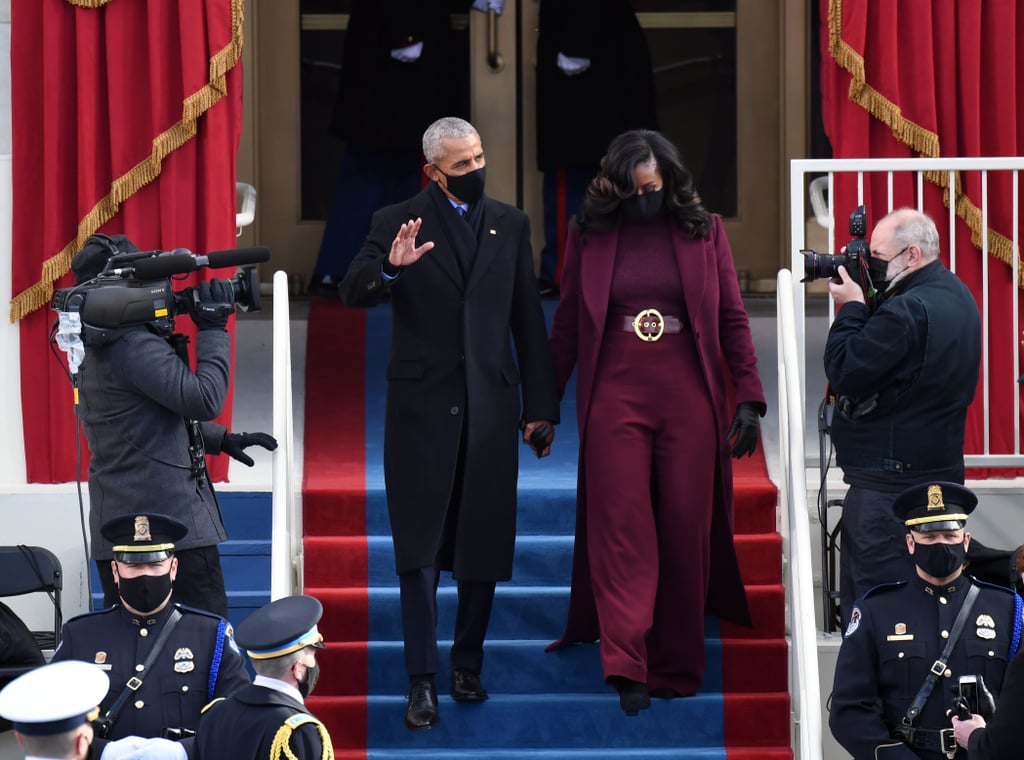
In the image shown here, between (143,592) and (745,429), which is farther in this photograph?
(745,429)

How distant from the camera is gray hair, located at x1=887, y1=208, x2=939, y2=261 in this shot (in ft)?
16.3

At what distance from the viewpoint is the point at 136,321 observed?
4570 mm

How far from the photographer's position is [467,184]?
194 inches

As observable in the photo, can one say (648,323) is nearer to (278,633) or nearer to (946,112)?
A: (946,112)

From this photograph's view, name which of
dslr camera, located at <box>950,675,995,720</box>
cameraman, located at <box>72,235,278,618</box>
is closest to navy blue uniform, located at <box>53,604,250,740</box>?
cameraman, located at <box>72,235,278,618</box>

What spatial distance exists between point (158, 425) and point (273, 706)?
4.24 ft

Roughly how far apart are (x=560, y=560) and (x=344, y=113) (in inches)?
115

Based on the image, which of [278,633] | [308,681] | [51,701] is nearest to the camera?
[51,701]

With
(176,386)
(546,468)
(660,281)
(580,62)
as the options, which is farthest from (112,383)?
(580,62)

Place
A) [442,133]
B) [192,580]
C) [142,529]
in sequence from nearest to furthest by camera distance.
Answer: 1. [142,529]
2. [192,580]
3. [442,133]

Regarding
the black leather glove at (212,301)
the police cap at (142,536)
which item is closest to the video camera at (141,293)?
the black leather glove at (212,301)

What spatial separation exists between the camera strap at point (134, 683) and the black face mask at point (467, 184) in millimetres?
1423

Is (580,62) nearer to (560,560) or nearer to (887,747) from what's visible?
(560,560)

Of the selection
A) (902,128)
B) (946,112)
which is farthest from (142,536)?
(946,112)
